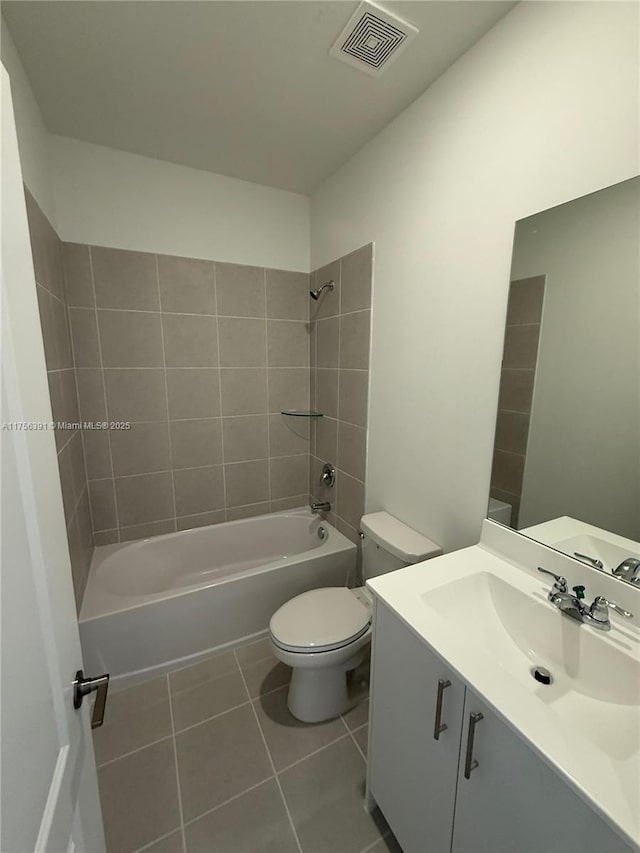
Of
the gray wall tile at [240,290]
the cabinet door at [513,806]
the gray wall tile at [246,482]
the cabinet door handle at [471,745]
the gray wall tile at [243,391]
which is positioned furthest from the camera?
the gray wall tile at [246,482]

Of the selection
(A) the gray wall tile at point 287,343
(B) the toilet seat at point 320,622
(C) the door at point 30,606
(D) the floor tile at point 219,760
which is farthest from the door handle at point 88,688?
(A) the gray wall tile at point 287,343

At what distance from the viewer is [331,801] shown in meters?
1.16

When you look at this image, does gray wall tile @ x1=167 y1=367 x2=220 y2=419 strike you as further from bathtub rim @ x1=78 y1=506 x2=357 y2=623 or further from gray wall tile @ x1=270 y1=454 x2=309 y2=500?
bathtub rim @ x1=78 y1=506 x2=357 y2=623

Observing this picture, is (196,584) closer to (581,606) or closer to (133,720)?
(133,720)

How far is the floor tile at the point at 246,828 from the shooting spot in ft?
3.44

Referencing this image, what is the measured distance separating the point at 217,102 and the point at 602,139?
1.37 meters

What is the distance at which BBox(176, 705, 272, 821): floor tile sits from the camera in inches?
46.5

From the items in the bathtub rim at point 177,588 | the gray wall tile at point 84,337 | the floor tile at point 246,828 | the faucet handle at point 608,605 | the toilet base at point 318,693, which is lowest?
the floor tile at point 246,828

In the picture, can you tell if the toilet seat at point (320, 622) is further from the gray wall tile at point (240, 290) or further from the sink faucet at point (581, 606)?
the gray wall tile at point (240, 290)

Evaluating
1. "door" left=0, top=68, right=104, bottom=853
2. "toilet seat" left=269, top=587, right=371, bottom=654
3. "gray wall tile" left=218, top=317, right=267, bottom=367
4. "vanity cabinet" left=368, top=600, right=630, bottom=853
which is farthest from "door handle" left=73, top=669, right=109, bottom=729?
"gray wall tile" left=218, top=317, right=267, bottom=367

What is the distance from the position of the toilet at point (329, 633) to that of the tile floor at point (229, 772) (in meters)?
0.11

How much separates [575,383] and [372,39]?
4.14 feet

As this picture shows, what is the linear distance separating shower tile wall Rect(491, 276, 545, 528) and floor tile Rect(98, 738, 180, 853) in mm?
1489

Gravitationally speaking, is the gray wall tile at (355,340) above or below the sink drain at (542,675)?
above
